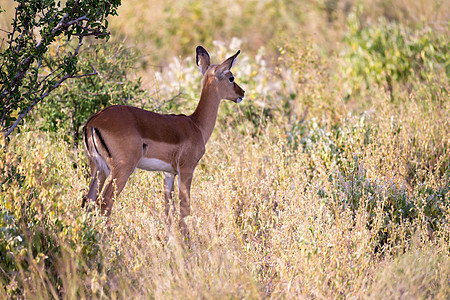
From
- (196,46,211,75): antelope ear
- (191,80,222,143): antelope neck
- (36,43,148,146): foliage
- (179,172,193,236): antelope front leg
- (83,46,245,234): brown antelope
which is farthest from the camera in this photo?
(36,43,148,146): foliage

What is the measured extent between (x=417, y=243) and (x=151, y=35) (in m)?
11.7

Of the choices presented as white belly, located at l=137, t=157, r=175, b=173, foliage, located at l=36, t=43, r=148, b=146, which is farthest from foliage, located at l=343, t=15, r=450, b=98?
white belly, located at l=137, t=157, r=175, b=173

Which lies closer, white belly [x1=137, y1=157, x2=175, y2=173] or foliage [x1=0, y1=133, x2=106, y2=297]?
foliage [x1=0, y1=133, x2=106, y2=297]

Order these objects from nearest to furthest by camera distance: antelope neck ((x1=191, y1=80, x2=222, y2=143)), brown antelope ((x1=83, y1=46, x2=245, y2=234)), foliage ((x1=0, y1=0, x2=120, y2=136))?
brown antelope ((x1=83, y1=46, x2=245, y2=234)) → foliage ((x1=0, y1=0, x2=120, y2=136)) → antelope neck ((x1=191, y1=80, x2=222, y2=143))

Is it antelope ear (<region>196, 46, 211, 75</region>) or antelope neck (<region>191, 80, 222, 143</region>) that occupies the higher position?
antelope ear (<region>196, 46, 211, 75</region>)

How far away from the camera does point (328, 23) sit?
592 inches

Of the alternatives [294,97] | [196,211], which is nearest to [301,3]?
[294,97]

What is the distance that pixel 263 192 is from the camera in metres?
6.00

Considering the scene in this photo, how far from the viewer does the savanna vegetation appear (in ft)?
12.4

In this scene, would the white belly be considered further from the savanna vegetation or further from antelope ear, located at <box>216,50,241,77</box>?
antelope ear, located at <box>216,50,241,77</box>

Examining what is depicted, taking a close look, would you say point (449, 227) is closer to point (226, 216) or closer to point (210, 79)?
point (226, 216)

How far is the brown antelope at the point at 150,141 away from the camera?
4680mm

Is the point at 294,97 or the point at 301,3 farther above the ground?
the point at 301,3

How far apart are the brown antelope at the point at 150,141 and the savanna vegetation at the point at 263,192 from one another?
0.21 metres
